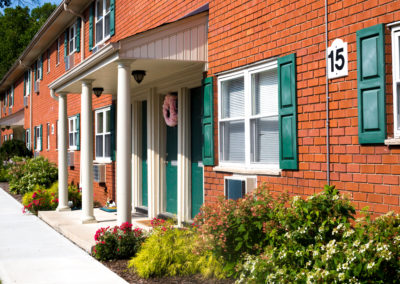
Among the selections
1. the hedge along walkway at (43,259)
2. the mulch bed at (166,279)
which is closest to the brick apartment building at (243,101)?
the hedge along walkway at (43,259)

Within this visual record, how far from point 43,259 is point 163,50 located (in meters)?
3.57

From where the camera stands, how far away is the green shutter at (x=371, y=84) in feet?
14.8

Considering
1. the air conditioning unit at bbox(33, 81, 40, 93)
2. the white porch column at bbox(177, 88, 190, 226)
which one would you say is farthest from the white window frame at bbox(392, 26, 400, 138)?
the air conditioning unit at bbox(33, 81, 40, 93)

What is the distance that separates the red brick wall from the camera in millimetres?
4582

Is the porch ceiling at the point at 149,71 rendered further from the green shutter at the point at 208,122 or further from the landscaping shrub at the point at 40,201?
the landscaping shrub at the point at 40,201

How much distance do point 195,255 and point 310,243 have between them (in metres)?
1.80

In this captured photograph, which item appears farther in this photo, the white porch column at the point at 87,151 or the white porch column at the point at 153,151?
the white porch column at the point at 153,151

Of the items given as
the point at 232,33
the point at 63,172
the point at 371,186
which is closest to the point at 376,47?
the point at 371,186

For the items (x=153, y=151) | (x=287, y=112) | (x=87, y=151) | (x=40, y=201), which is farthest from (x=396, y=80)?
(x=40, y=201)

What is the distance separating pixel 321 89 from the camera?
532 cm

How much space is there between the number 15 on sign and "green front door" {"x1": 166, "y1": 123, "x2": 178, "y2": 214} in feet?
15.5

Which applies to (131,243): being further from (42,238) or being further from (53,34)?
(53,34)

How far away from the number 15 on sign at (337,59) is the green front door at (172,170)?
4.72m

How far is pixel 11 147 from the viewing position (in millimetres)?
22688
